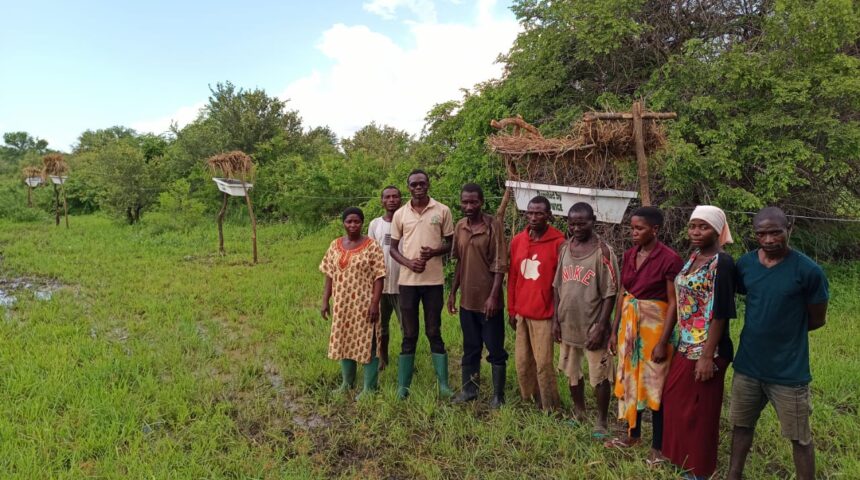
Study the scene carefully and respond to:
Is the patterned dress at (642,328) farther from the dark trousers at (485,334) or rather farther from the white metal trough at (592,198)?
the dark trousers at (485,334)

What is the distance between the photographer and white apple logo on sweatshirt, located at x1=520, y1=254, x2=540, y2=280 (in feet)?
10.7

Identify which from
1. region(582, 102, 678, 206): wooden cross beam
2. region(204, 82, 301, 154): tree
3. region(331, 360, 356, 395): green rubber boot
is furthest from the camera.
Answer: region(204, 82, 301, 154): tree

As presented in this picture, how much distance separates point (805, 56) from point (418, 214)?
5.15 m

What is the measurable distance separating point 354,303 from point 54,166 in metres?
15.2

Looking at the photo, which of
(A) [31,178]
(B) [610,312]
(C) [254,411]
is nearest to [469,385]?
(B) [610,312]

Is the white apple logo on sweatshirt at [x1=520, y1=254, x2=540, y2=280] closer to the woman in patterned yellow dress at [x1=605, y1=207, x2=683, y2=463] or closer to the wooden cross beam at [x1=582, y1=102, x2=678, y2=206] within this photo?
the woman in patterned yellow dress at [x1=605, y1=207, x2=683, y2=463]

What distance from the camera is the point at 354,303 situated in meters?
3.70

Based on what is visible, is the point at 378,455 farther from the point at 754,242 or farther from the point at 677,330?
the point at 754,242

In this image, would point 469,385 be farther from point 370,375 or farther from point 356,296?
point 356,296

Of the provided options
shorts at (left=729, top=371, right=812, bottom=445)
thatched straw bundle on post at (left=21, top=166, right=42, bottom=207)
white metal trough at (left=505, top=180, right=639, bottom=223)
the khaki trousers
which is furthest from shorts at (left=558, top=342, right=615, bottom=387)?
thatched straw bundle on post at (left=21, top=166, right=42, bottom=207)

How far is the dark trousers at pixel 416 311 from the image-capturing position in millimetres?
3590

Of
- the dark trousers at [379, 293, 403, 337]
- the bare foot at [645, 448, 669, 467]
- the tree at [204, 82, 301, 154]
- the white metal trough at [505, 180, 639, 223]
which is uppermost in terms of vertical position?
the tree at [204, 82, 301, 154]

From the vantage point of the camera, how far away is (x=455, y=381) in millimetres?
4074

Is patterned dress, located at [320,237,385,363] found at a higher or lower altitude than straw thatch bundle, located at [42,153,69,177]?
lower
